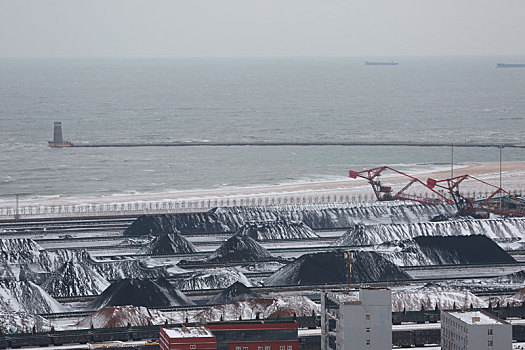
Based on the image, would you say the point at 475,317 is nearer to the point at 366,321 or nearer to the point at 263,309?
the point at 366,321

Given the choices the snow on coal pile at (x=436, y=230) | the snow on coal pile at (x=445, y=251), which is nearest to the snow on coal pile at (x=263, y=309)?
the snow on coal pile at (x=445, y=251)

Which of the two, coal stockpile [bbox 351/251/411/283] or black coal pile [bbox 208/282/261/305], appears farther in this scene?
coal stockpile [bbox 351/251/411/283]

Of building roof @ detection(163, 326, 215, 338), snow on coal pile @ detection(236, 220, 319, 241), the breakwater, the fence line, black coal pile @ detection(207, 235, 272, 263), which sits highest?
the breakwater

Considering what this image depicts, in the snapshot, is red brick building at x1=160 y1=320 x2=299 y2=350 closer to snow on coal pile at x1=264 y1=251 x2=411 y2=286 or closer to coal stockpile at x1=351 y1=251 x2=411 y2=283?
snow on coal pile at x1=264 y1=251 x2=411 y2=286

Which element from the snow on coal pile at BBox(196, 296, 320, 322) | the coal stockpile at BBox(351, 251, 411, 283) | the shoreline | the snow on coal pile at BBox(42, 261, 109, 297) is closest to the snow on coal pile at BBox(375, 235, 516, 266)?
the coal stockpile at BBox(351, 251, 411, 283)

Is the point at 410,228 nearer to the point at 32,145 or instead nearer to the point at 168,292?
the point at 168,292

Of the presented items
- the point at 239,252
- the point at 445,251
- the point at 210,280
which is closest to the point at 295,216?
the point at 239,252
